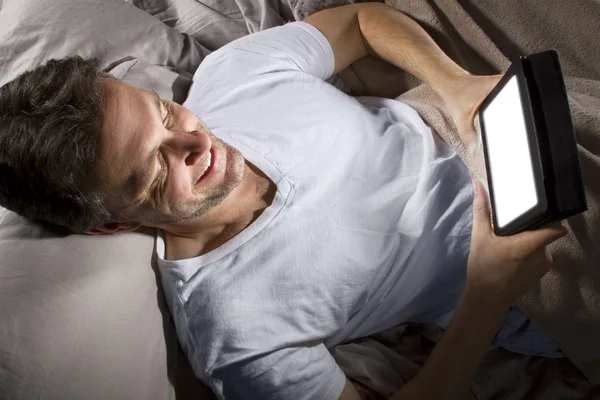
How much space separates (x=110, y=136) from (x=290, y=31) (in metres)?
0.41

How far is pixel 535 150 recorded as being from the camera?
0.52 metres

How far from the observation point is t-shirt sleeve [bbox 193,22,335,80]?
0.92 meters

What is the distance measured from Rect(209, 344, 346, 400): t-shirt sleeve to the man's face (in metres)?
0.25

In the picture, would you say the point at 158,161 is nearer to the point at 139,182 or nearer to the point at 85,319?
the point at 139,182

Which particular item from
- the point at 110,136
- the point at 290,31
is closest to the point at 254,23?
the point at 290,31

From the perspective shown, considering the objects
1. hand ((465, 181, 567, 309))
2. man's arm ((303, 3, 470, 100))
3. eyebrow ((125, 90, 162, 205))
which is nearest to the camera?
hand ((465, 181, 567, 309))

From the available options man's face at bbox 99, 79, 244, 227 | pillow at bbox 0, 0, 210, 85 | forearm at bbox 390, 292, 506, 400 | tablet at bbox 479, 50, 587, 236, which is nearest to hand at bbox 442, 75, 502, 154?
tablet at bbox 479, 50, 587, 236

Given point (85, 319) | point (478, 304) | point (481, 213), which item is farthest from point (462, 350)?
point (85, 319)

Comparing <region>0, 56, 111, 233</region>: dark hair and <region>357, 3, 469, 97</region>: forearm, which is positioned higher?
<region>357, 3, 469, 97</region>: forearm

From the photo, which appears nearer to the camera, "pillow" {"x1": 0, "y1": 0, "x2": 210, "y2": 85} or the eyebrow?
the eyebrow

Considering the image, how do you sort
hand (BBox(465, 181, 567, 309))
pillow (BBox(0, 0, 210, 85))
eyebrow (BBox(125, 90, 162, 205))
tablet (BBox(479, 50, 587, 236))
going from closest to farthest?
1. tablet (BBox(479, 50, 587, 236))
2. hand (BBox(465, 181, 567, 309))
3. eyebrow (BBox(125, 90, 162, 205))
4. pillow (BBox(0, 0, 210, 85))

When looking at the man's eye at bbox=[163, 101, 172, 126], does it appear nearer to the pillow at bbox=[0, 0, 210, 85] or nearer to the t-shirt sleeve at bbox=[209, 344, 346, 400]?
the pillow at bbox=[0, 0, 210, 85]

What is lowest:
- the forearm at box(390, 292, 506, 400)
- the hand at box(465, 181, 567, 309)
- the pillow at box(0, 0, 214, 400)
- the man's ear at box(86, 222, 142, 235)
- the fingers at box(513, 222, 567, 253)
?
the pillow at box(0, 0, 214, 400)

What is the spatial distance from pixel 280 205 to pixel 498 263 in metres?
0.33
